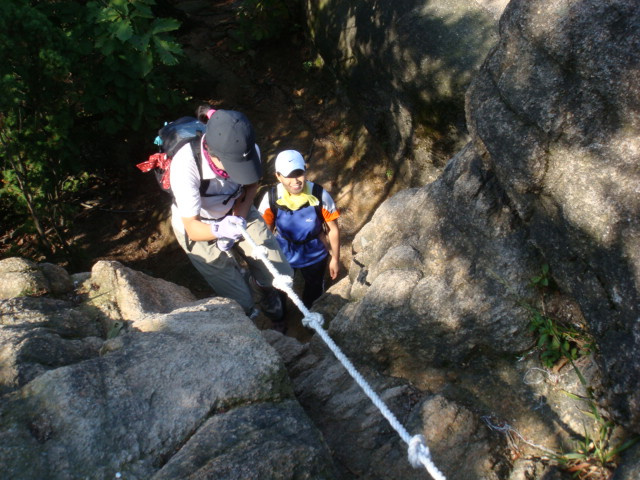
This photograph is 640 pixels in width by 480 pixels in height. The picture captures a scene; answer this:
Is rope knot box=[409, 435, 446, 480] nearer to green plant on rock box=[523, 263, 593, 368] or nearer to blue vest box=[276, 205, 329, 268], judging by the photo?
green plant on rock box=[523, 263, 593, 368]

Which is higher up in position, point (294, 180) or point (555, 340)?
point (294, 180)

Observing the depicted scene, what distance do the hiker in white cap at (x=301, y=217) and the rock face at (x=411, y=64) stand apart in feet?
6.02

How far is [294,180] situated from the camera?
14.1ft

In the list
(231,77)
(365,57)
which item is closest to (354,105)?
(365,57)

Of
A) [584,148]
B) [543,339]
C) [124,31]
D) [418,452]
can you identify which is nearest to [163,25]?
[124,31]

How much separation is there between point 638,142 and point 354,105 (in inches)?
230

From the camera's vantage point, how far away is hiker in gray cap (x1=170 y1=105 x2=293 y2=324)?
3568 mm

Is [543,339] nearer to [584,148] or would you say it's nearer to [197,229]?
[584,148]

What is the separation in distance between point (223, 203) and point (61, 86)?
8.30 ft

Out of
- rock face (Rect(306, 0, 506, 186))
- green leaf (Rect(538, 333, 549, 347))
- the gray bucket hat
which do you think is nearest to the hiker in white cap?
the gray bucket hat

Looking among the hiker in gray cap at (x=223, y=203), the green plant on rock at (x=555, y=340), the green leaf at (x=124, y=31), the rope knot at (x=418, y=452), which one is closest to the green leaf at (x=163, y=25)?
the green leaf at (x=124, y=31)

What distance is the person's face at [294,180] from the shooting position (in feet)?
14.0

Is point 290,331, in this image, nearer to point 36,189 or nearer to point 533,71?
point 36,189

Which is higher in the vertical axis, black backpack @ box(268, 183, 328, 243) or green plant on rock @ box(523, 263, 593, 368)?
black backpack @ box(268, 183, 328, 243)
